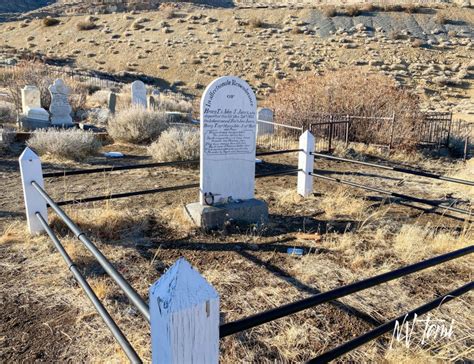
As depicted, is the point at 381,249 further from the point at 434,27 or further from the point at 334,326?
the point at 434,27

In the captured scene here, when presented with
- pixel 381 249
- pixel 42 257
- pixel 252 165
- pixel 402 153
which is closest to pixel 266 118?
pixel 402 153

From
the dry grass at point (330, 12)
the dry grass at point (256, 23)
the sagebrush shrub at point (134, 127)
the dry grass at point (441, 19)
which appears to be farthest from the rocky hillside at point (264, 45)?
the sagebrush shrub at point (134, 127)

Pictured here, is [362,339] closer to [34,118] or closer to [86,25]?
[34,118]

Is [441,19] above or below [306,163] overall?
above

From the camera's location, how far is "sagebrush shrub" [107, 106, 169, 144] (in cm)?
1215

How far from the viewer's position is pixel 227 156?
18.6ft

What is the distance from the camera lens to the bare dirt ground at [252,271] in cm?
308

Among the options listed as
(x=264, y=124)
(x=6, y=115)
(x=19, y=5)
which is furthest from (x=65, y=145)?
(x=19, y=5)

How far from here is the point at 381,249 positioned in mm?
4949

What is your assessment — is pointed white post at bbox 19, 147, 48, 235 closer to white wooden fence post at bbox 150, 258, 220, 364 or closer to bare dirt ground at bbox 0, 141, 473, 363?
bare dirt ground at bbox 0, 141, 473, 363

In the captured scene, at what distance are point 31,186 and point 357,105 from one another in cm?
1242

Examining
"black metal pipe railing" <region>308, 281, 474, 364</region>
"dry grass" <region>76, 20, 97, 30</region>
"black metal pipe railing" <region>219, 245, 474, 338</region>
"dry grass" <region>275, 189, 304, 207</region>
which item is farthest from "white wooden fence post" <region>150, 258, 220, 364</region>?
"dry grass" <region>76, 20, 97, 30</region>

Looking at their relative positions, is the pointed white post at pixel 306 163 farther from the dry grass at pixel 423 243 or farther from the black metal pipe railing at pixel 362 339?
the black metal pipe railing at pixel 362 339

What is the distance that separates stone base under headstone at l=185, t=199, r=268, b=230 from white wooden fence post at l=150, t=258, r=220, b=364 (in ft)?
12.7
